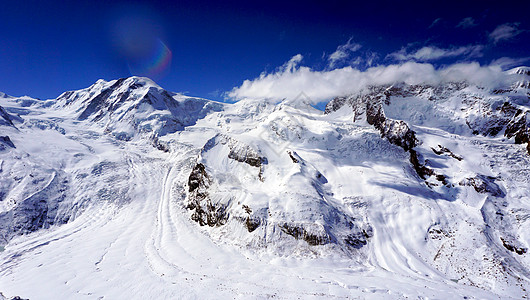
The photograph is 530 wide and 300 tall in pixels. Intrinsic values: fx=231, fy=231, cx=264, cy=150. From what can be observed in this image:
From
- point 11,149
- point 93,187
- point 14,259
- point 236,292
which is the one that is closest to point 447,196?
point 236,292

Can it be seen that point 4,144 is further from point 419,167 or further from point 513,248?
point 513,248

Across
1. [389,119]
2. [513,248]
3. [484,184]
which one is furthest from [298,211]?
[389,119]

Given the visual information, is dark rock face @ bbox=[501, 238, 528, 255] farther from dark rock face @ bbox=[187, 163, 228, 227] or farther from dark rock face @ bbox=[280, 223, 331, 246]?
dark rock face @ bbox=[187, 163, 228, 227]

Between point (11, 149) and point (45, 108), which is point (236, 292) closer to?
point (11, 149)

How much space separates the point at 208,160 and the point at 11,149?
58.7 m

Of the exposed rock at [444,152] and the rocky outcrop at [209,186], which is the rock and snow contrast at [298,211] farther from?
the exposed rock at [444,152]

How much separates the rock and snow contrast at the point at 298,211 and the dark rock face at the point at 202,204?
0.34m

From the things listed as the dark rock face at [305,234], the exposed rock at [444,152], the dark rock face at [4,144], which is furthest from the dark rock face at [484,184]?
the dark rock face at [4,144]

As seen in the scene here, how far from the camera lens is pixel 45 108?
18400 cm

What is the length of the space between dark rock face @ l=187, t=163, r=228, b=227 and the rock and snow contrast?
339 mm

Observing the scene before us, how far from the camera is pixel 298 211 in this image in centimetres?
4034

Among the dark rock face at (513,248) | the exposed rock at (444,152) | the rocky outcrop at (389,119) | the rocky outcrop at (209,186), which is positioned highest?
the rocky outcrop at (389,119)

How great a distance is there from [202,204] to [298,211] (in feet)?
70.1

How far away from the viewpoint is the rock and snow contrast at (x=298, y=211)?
28438mm
